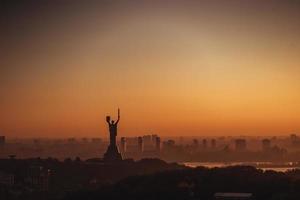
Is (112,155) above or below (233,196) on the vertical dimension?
above

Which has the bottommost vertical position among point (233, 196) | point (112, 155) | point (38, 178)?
point (233, 196)

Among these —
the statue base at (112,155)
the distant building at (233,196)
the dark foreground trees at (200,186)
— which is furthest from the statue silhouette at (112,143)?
the distant building at (233,196)

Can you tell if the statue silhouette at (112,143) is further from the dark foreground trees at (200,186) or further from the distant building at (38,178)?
the dark foreground trees at (200,186)

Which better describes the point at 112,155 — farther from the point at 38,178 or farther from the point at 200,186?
the point at 200,186

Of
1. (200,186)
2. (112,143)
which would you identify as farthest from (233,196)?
(112,143)

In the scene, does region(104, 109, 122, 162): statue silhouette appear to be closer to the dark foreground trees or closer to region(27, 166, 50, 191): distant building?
region(27, 166, 50, 191): distant building

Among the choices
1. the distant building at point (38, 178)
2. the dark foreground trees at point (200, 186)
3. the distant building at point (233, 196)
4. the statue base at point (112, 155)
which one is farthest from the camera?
the statue base at point (112, 155)

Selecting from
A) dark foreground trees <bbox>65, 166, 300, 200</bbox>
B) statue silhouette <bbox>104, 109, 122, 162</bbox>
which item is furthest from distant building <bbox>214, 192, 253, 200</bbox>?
statue silhouette <bbox>104, 109, 122, 162</bbox>

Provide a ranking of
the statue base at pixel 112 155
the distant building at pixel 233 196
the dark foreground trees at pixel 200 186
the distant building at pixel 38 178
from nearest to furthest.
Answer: the distant building at pixel 233 196 → the dark foreground trees at pixel 200 186 → the distant building at pixel 38 178 → the statue base at pixel 112 155

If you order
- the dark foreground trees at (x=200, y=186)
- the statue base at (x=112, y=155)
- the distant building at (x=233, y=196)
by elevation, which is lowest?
the distant building at (x=233, y=196)

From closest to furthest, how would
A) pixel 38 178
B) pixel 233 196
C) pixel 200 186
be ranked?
pixel 233 196 → pixel 200 186 → pixel 38 178

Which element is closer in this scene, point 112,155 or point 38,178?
point 38,178
